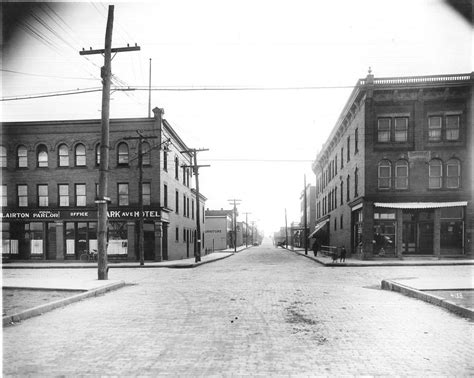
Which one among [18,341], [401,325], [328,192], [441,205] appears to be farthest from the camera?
[328,192]

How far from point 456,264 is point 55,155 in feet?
96.4

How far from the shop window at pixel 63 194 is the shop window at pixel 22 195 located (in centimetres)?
278

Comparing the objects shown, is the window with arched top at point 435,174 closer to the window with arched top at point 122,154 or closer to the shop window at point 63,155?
the window with arched top at point 122,154

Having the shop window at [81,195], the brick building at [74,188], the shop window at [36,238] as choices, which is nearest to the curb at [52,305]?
the brick building at [74,188]

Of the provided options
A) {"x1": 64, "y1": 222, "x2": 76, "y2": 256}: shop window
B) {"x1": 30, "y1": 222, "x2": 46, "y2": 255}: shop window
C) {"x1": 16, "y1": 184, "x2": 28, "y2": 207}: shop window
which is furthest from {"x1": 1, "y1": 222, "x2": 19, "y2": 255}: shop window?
{"x1": 64, "y1": 222, "x2": 76, "y2": 256}: shop window

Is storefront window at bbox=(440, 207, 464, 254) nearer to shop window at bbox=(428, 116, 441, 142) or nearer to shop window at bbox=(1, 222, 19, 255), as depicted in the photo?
shop window at bbox=(428, 116, 441, 142)

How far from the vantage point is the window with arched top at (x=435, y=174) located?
93.0 ft

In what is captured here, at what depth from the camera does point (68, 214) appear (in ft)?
103

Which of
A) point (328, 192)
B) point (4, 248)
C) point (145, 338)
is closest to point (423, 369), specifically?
point (145, 338)

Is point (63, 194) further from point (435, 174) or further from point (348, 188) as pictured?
point (435, 174)

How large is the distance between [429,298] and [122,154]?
25.7 m

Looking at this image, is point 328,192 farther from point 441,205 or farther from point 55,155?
point 55,155

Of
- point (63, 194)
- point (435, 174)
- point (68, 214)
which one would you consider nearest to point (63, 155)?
point (63, 194)

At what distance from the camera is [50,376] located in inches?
203
